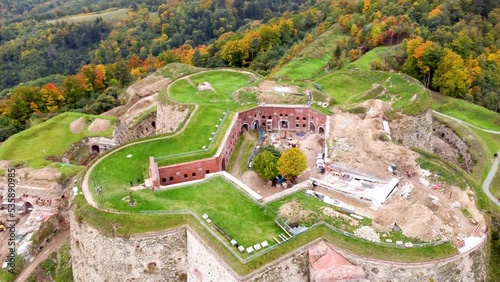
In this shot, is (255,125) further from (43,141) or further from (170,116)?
(43,141)

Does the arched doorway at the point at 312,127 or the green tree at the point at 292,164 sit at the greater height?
the green tree at the point at 292,164

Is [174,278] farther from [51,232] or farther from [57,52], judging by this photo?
[57,52]

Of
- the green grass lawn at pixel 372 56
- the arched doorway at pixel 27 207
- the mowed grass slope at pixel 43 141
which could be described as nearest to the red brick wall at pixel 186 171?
the arched doorway at pixel 27 207

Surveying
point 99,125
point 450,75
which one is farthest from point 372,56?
point 99,125

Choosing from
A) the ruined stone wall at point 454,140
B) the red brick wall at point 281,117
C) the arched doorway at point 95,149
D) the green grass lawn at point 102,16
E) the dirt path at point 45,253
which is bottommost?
the green grass lawn at point 102,16

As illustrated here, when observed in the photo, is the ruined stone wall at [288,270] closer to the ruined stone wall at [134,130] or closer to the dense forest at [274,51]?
the ruined stone wall at [134,130]

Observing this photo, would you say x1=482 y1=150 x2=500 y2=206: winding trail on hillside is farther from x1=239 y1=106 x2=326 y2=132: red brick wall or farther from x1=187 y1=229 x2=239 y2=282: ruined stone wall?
x1=187 y1=229 x2=239 y2=282: ruined stone wall
